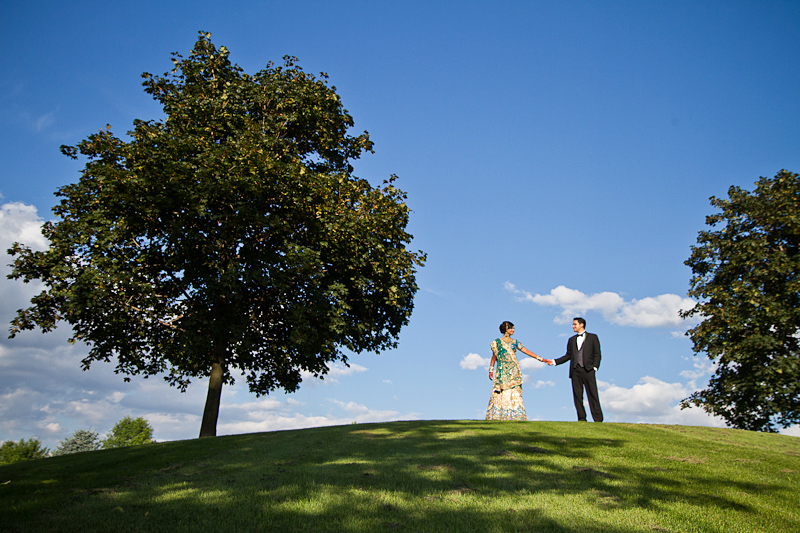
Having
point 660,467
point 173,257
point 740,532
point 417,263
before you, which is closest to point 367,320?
point 417,263

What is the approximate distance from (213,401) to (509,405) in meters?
13.0

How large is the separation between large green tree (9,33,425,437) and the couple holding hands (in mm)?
→ 4897

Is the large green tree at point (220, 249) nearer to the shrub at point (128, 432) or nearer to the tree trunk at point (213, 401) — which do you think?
the tree trunk at point (213, 401)

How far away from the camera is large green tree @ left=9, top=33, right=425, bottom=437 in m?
18.2

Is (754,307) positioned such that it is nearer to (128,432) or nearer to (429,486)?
(429,486)

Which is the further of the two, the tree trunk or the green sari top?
the tree trunk

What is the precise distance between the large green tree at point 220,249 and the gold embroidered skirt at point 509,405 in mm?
5666

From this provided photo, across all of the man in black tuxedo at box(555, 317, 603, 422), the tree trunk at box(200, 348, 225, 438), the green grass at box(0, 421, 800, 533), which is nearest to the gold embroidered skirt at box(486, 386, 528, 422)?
the man in black tuxedo at box(555, 317, 603, 422)

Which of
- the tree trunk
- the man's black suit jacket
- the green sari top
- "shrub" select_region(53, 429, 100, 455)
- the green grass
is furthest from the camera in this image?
"shrub" select_region(53, 429, 100, 455)

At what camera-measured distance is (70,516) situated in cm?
692

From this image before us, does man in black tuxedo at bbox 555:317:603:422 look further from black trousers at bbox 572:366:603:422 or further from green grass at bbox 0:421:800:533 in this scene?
green grass at bbox 0:421:800:533

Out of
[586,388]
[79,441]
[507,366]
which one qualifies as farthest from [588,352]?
[79,441]

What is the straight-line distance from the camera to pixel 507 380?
17.3 meters

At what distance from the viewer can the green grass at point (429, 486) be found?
625cm
